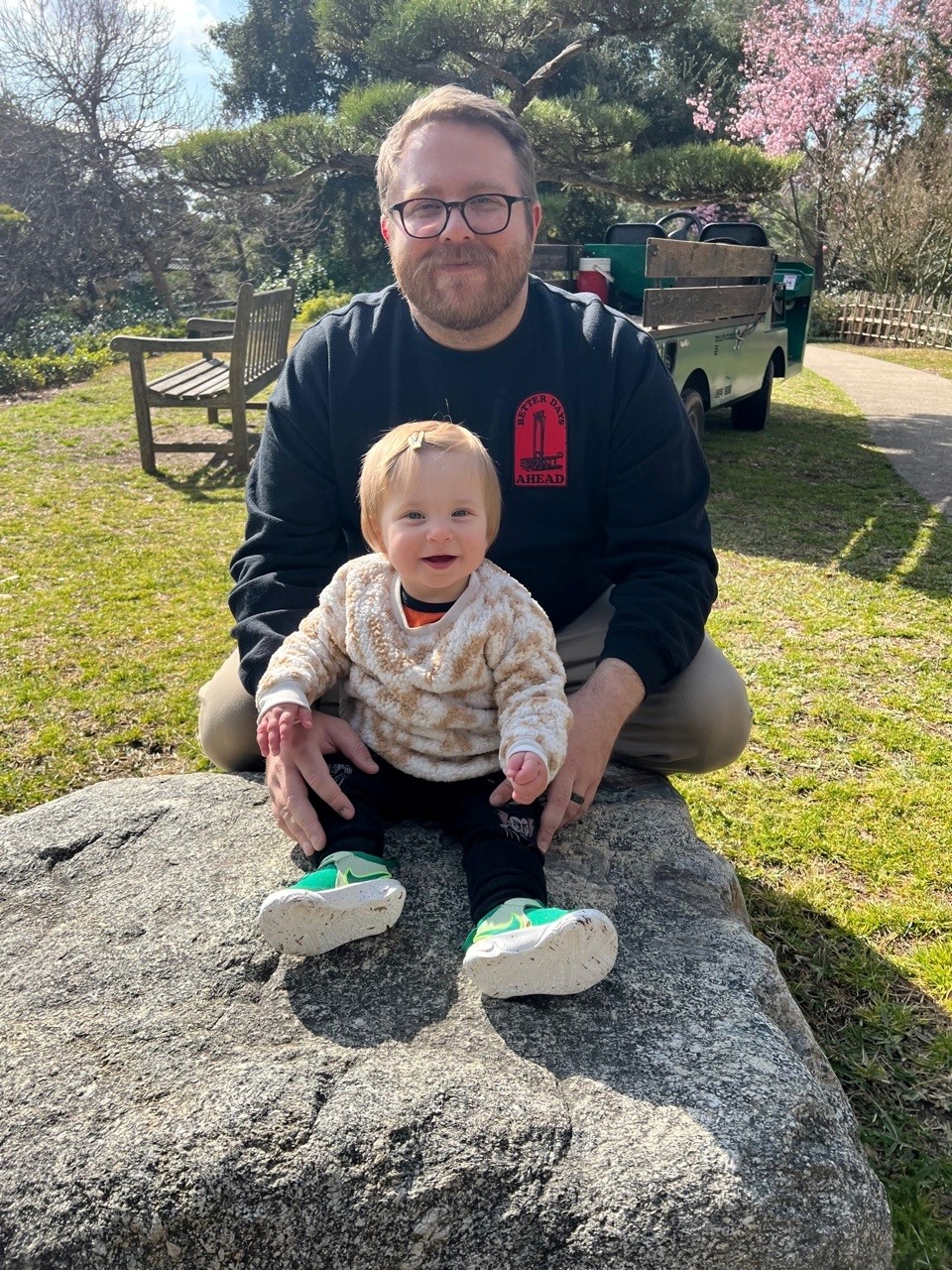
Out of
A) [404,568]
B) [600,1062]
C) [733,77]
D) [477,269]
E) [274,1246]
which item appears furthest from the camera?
[733,77]

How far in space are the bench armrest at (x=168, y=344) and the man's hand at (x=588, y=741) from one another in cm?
599

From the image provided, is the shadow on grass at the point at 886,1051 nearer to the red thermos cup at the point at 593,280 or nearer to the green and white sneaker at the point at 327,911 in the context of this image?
the green and white sneaker at the point at 327,911

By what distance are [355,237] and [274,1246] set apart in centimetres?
2121

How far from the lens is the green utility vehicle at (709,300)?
21.5 feet

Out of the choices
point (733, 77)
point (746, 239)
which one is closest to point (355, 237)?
point (733, 77)

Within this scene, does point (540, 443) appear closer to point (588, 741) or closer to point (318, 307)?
point (588, 741)

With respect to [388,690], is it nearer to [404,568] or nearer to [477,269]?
[404,568]

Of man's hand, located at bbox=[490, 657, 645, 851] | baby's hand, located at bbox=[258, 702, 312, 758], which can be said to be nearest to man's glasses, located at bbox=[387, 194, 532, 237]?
man's hand, located at bbox=[490, 657, 645, 851]

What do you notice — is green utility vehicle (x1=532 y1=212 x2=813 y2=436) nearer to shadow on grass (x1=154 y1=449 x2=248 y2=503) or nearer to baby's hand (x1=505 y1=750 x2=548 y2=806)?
shadow on grass (x1=154 y1=449 x2=248 y2=503)

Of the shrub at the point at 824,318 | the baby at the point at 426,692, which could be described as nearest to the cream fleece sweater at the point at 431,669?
the baby at the point at 426,692

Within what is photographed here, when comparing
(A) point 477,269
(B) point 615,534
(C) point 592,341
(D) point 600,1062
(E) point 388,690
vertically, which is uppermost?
(A) point 477,269

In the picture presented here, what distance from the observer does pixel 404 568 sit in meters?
1.92

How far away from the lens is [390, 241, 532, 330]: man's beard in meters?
2.37

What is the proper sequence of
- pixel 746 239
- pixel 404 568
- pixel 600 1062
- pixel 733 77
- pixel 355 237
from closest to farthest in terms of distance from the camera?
pixel 600 1062
pixel 404 568
pixel 746 239
pixel 355 237
pixel 733 77
